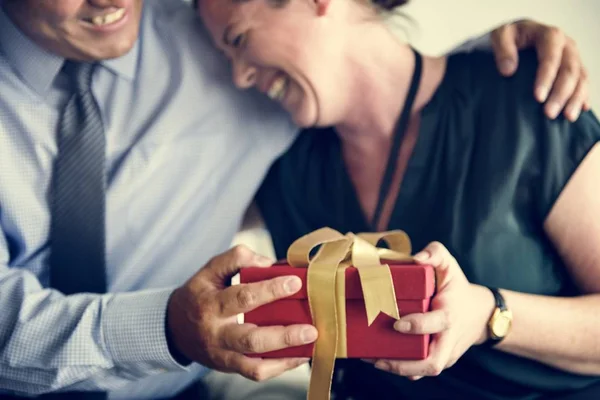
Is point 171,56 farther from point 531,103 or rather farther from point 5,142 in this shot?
point 531,103

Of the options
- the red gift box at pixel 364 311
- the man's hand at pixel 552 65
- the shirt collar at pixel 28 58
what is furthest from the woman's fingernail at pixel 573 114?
the shirt collar at pixel 28 58

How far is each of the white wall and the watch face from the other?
0.44 metres

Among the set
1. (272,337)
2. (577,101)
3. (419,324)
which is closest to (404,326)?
(419,324)

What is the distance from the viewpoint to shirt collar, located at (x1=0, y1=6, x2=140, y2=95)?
785 millimetres

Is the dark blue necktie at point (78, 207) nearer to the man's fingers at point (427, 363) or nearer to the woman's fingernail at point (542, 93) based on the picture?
the man's fingers at point (427, 363)

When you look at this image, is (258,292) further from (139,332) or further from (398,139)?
(398,139)

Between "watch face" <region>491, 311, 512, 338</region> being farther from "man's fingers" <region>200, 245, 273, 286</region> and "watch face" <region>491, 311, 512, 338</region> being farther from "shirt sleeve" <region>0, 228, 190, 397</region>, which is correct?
"shirt sleeve" <region>0, 228, 190, 397</region>

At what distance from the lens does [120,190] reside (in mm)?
820

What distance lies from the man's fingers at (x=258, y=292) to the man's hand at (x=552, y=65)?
37 cm

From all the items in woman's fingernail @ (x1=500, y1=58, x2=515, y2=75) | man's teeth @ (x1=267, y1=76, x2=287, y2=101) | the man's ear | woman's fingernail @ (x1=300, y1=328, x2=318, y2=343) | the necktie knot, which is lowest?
woman's fingernail @ (x1=300, y1=328, x2=318, y2=343)

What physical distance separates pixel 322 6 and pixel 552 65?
11.0 inches

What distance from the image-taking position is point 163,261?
85 centimetres

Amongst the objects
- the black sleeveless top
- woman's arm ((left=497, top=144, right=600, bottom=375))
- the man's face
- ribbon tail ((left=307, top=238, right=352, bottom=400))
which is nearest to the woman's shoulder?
the black sleeveless top

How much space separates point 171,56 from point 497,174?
465 mm
